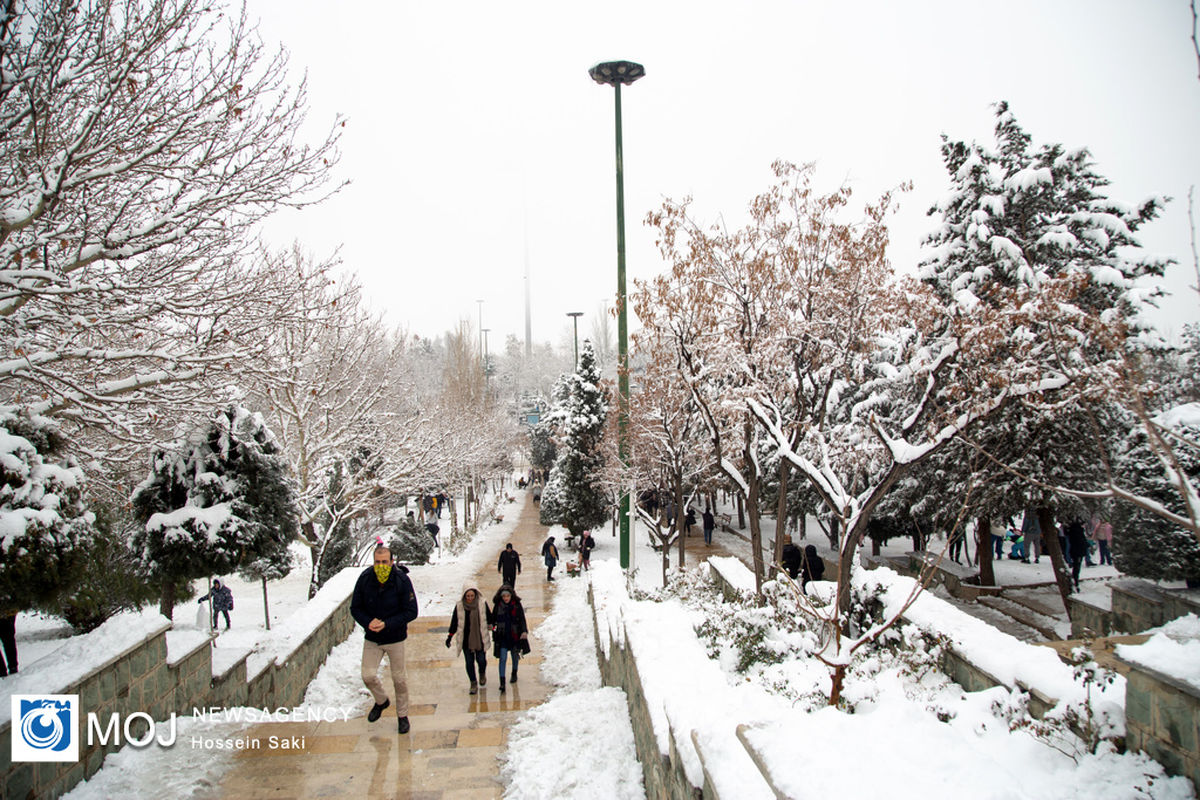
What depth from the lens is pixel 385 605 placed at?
5.89 meters

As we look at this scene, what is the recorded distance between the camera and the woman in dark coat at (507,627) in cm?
789

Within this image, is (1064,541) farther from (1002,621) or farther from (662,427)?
(662,427)

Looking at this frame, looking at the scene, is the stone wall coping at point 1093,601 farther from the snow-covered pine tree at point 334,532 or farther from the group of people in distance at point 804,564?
the snow-covered pine tree at point 334,532

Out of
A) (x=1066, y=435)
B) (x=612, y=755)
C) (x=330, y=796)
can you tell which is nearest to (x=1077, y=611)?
(x=1066, y=435)

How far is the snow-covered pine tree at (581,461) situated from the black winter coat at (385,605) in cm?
1918

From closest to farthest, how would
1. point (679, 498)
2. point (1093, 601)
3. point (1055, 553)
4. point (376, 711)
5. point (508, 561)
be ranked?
point (376, 711) < point (1055, 553) < point (508, 561) < point (1093, 601) < point (679, 498)

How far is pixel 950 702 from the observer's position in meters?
4.61

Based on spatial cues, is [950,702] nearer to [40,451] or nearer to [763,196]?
[763,196]

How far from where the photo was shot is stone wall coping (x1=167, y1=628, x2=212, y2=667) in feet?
19.0

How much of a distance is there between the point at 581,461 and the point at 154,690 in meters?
21.2

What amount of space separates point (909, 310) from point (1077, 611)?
716 cm

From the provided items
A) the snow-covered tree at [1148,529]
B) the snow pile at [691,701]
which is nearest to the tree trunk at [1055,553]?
the snow-covered tree at [1148,529]

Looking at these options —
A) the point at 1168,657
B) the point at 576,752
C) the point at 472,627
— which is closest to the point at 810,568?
the point at 472,627

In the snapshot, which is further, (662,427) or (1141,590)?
(662,427)
